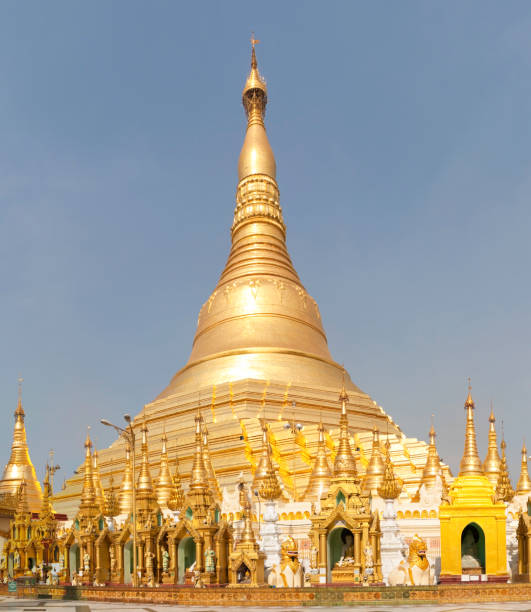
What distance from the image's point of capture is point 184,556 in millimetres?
29031

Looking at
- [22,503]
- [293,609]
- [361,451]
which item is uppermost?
[361,451]

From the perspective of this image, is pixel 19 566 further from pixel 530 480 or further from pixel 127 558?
pixel 530 480

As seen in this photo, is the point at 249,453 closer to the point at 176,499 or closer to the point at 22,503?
the point at 176,499

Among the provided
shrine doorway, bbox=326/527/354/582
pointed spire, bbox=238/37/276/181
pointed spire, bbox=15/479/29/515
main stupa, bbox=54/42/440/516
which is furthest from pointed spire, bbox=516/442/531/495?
pointed spire, bbox=238/37/276/181

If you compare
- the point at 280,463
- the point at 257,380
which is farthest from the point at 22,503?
the point at 257,380

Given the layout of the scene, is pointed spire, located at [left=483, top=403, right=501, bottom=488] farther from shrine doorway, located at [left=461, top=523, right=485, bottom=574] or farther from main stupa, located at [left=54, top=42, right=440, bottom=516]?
shrine doorway, located at [left=461, top=523, right=485, bottom=574]

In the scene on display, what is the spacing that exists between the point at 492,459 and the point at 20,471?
92.1 ft

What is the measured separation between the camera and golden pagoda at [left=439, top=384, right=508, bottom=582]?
25.3 meters

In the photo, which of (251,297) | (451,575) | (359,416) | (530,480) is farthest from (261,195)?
(451,575)

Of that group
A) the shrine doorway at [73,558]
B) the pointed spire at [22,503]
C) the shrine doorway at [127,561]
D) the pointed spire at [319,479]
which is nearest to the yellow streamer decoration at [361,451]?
the pointed spire at [319,479]

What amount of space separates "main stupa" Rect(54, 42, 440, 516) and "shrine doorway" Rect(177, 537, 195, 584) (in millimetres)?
9160

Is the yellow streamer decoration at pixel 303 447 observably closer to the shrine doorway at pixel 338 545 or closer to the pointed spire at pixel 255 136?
the shrine doorway at pixel 338 545

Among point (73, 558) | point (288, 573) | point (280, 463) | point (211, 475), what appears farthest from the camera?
point (280, 463)

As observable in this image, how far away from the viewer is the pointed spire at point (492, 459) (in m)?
39.2
